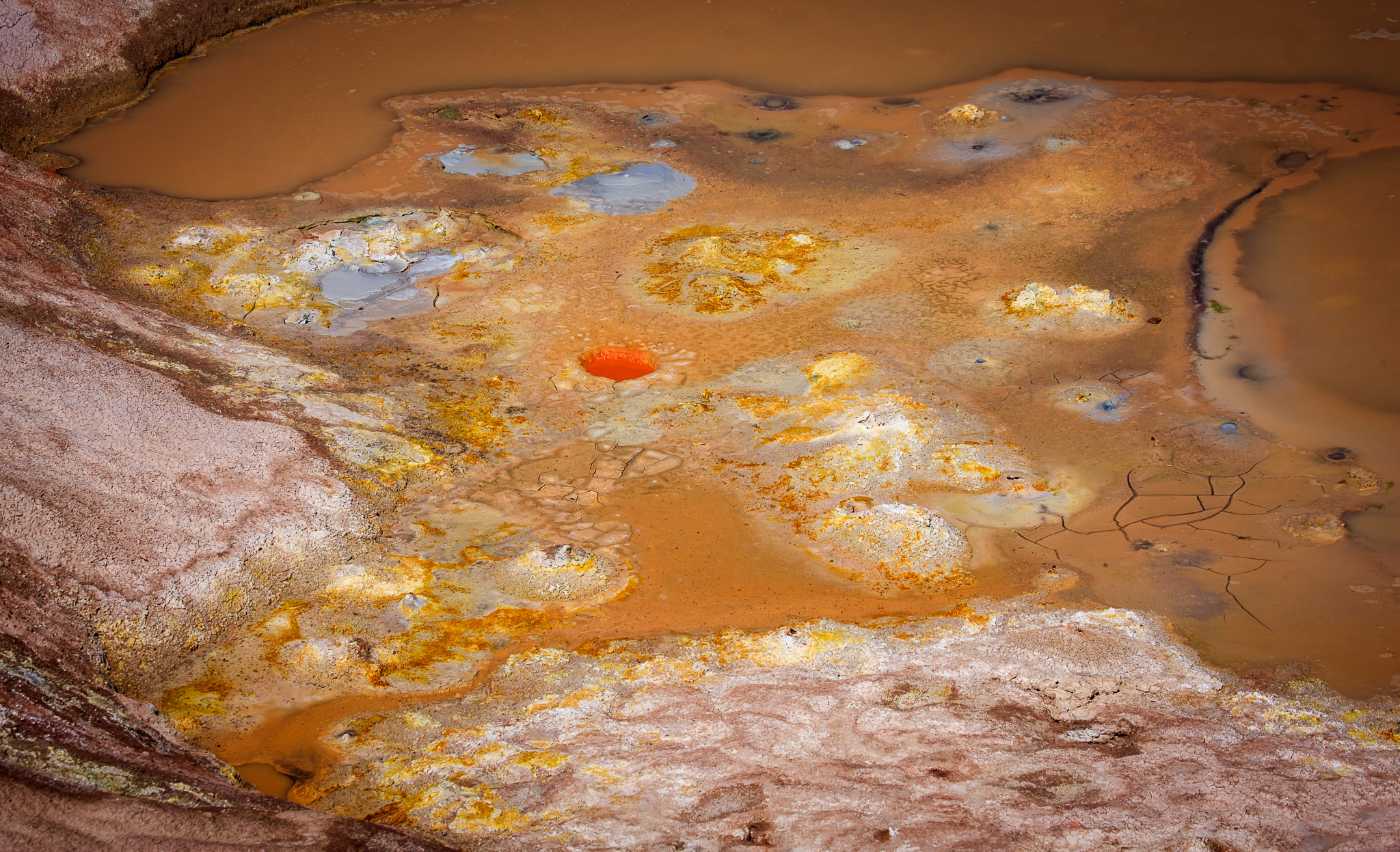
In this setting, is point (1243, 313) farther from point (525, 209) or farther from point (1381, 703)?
point (525, 209)

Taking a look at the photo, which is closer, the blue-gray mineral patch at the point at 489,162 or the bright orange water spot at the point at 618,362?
the bright orange water spot at the point at 618,362

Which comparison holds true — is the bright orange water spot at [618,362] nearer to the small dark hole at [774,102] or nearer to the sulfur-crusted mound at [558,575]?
the sulfur-crusted mound at [558,575]

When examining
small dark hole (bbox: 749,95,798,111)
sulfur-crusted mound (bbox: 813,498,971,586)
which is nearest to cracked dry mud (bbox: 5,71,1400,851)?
sulfur-crusted mound (bbox: 813,498,971,586)

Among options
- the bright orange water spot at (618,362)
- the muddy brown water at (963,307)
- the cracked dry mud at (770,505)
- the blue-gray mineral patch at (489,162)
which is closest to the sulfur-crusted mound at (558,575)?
the cracked dry mud at (770,505)

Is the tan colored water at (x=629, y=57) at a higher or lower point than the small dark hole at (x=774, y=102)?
higher

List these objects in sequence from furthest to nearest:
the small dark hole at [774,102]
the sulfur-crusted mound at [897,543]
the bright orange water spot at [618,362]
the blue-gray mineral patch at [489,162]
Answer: the small dark hole at [774,102] < the blue-gray mineral patch at [489,162] < the bright orange water spot at [618,362] < the sulfur-crusted mound at [897,543]

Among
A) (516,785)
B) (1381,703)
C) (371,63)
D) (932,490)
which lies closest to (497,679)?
(516,785)

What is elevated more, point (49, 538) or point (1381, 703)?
point (49, 538)

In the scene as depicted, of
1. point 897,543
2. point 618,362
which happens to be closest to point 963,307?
point 618,362
